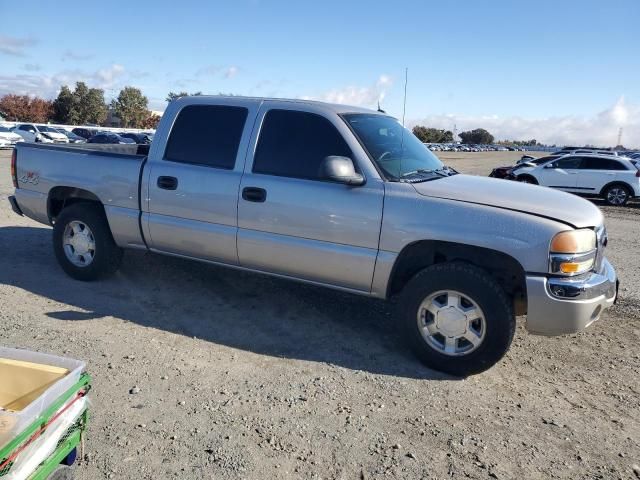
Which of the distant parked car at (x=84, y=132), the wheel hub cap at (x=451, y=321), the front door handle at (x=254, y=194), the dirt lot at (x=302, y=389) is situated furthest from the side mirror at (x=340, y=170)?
the distant parked car at (x=84, y=132)

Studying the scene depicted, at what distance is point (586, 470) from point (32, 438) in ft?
8.98

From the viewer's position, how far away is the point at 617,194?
17656 millimetres

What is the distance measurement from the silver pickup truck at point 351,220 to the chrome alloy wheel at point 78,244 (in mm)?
13

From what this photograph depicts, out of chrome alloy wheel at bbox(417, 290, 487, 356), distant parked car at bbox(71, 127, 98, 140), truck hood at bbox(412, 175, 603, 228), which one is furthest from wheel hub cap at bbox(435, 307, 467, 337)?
distant parked car at bbox(71, 127, 98, 140)

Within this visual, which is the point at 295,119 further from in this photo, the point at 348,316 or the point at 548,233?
the point at 548,233

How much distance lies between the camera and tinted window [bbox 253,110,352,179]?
14.5 ft

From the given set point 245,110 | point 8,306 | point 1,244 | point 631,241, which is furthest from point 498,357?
point 631,241

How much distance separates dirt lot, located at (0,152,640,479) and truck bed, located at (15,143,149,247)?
27.9 inches

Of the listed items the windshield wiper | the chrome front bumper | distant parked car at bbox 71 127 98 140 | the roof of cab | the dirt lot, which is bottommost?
the dirt lot

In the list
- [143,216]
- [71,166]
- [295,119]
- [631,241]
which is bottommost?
[631,241]

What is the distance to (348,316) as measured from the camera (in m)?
5.10

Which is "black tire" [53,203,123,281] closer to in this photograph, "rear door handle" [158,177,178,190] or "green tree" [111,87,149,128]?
"rear door handle" [158,177,178,190]

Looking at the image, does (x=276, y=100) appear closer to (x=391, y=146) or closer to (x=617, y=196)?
(x=391, y=146)

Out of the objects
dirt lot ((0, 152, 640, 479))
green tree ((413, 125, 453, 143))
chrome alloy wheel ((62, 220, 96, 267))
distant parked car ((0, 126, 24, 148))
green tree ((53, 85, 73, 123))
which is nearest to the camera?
dirt lot ((0, 152, 640, 479))
